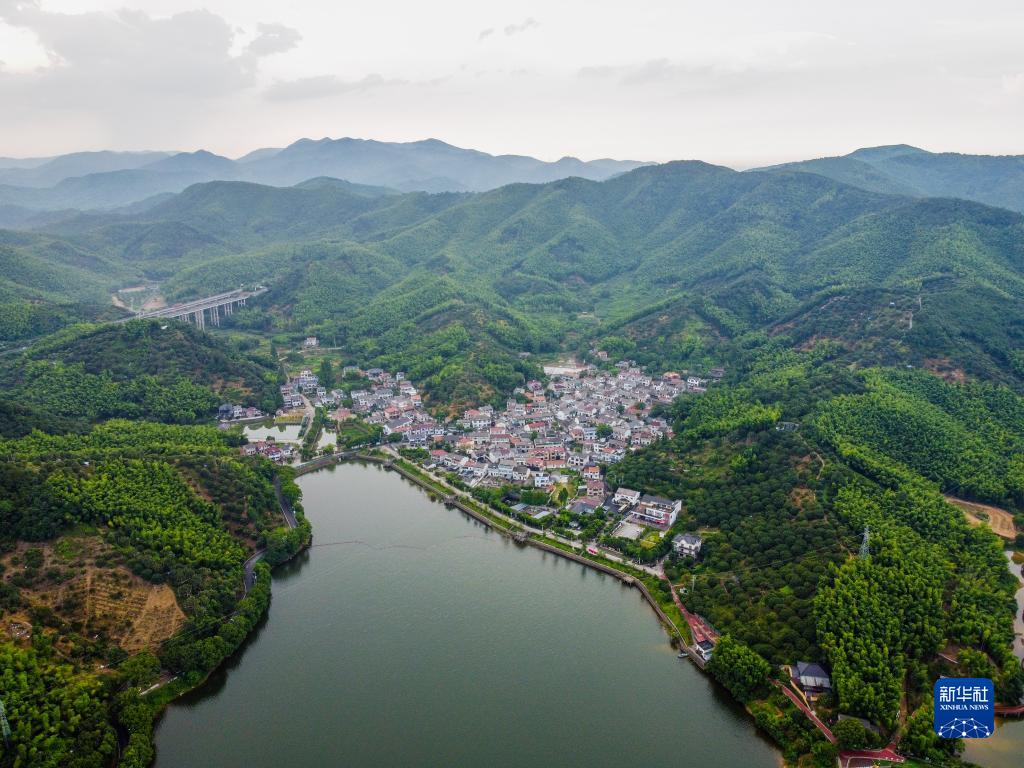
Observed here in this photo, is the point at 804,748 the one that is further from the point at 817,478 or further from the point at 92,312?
the point at 92,312

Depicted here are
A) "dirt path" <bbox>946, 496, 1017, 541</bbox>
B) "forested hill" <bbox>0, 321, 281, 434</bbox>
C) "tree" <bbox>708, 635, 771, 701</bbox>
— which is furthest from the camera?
"forested hill" <bbox>0, 321, 281, 434</bbox>

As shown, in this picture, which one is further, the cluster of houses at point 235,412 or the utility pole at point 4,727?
the cluster of houses at point 235,412

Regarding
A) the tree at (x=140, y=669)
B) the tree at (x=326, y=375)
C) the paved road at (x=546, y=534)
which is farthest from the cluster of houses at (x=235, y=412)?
the tree at (x=140, y=669)

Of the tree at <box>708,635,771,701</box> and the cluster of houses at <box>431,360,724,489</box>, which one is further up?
the cluster of houses at <box>431,360,724,489</box>

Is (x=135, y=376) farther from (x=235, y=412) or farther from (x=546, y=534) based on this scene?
(x=546, y=534)

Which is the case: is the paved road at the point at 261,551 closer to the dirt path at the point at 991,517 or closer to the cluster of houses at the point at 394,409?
the cluster of houses at the point at 394,409

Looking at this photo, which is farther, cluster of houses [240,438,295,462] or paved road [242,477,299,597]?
cluster of houses [240,438,295,462]

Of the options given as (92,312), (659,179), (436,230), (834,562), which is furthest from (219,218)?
(834,562)

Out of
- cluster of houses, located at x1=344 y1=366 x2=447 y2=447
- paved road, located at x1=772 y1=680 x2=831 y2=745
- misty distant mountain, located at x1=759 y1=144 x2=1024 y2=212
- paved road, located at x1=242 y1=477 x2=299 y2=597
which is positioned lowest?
A: paved road, located at x1=772 y1=680 x2=831 y2=745

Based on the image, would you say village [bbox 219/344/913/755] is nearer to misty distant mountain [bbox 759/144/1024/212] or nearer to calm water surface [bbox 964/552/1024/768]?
calm water surface [bbox 964/552/1024/768]

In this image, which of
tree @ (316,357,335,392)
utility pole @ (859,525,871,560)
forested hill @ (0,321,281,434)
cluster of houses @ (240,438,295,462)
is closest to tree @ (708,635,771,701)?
utility pole @ (859,525,871,560)
